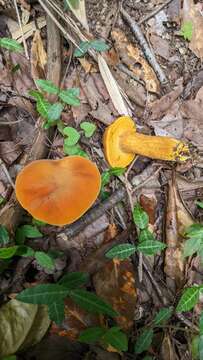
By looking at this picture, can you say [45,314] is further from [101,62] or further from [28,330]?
[101,62]

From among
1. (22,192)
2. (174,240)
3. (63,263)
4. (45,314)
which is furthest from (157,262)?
(22,192)

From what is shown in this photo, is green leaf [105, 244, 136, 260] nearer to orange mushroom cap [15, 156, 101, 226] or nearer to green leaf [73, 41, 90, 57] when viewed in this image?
orange mushroom cap [15, 156, 101, 226]

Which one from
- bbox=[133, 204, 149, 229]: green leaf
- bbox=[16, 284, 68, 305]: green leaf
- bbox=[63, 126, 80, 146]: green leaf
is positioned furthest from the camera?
bbox=[63, 126, 80, 146]: green leaf

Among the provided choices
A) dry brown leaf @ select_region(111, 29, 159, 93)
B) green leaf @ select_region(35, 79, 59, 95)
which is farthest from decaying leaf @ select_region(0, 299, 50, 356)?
dry brown leaf @ select_region(111, 29, 159, 93)

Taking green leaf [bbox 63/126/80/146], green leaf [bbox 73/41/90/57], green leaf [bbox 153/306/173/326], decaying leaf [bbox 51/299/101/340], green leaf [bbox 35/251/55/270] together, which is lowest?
green leaf [bbox 153/306/173/326]

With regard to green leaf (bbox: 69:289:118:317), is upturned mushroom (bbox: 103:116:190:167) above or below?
above

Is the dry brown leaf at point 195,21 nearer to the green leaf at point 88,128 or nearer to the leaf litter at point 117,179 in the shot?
the leaf litter at point 117,179

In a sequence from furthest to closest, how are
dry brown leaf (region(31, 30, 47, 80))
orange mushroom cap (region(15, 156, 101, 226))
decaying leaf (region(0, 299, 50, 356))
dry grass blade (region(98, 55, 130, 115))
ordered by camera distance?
1. dry grass blade (region(98, 55, 130, 115))
2. dry brown leaf (region(31, 30, 47, 80))
3. orange mushroom cap (region(15, 156, 101, 226))
4. decaying leaf (region(0, 299, 50, 356))

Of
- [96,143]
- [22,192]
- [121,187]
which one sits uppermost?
[22,192]
